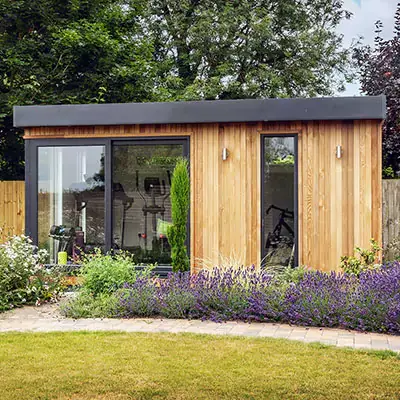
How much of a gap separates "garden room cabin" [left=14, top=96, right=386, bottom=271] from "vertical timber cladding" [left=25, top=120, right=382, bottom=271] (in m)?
0.01

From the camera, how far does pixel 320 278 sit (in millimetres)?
7055

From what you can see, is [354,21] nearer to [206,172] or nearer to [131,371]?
[206,172]

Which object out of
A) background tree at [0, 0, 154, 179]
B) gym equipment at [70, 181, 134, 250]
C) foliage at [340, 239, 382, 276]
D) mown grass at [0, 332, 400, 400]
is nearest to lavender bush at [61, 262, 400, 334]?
foliage at [340, 239, 382, 276]

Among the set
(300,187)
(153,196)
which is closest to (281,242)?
(300,187)

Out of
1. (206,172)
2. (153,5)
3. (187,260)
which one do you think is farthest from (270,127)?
(153,5)

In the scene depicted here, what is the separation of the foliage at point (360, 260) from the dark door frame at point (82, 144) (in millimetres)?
2102

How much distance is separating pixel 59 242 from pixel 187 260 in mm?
2131

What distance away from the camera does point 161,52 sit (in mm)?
19750

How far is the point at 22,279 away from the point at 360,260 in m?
4.21

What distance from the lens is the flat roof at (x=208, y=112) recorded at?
7.95 metres

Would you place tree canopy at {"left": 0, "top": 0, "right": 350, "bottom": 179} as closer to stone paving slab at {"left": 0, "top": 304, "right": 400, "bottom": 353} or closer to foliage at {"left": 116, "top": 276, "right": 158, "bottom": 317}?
foliage at {"left": 116, "top": 276, "right": 158, "bottom": 317}

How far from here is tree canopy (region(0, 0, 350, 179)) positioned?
49.4 feet

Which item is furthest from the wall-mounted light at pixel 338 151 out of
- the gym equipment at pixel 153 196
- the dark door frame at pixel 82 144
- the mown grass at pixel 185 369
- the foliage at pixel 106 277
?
the mown grass at pixel 185 369

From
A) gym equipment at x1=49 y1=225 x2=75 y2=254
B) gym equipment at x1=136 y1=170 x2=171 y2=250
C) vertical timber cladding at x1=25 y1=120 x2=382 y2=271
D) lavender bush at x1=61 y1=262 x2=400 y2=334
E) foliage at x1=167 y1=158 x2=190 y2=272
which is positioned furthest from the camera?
gym equipment at x1=49 y1=225 x2=75 y2=254
